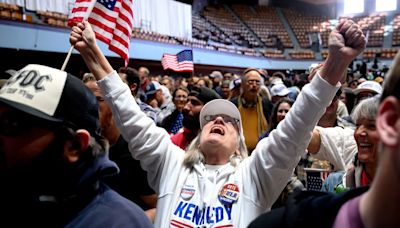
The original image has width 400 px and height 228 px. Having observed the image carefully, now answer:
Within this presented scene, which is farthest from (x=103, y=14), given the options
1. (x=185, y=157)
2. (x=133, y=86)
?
(x=185, y=157)

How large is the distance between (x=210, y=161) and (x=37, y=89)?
1.30 meters

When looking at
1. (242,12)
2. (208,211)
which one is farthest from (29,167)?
(242,12)

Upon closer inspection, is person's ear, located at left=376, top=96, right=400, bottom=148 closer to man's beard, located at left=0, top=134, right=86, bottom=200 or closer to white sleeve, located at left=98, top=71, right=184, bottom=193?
A: man's beard, located at left=0, top=134, right=86, bottom=200

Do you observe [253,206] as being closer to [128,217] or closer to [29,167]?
[128,217]

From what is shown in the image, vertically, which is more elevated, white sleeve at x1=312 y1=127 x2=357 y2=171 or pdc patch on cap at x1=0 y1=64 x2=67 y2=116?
pdc patch on cap at x1=0 y1=64 x2=67 y2=116

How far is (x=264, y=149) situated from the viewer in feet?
7.01

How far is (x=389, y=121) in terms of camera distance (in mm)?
954

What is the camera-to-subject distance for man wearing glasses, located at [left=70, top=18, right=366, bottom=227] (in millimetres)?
1971

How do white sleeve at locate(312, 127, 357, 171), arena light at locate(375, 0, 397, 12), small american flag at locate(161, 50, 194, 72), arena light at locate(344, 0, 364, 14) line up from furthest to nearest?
arena light at locate(344, 0, 364, 14) → arena light at locate(375, 0, 397, 12) → small american flag at locate(161, 50, 194, 72) → white sleeve at locate(312, 127, 357, 171)

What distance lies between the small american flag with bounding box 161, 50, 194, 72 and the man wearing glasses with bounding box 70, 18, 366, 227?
5.60 metres

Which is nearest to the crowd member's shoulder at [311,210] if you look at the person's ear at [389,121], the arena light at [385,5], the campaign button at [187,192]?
the person's ear at [389,121]

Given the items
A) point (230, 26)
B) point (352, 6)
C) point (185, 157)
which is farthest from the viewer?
point (352, 6)

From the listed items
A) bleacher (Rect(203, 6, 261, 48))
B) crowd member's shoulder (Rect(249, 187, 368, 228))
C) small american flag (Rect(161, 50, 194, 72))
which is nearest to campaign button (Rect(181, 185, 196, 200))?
crowd member's shoulder (Rect(249, 187, 368, 228))

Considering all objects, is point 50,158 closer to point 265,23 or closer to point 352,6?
point 265,23
